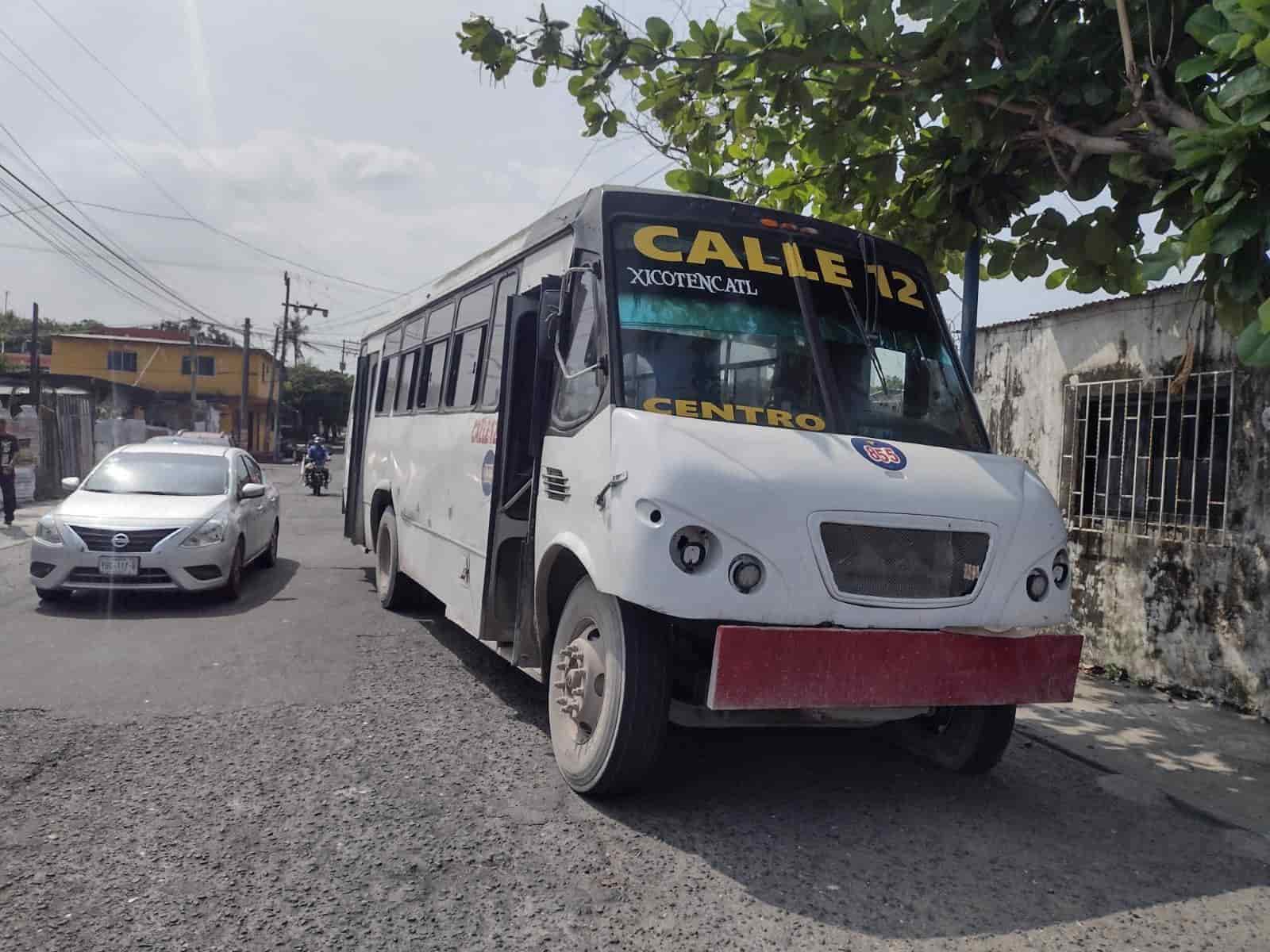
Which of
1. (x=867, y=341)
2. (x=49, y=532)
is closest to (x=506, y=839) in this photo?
(x=867, y=341)

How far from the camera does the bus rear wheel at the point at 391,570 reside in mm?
8820

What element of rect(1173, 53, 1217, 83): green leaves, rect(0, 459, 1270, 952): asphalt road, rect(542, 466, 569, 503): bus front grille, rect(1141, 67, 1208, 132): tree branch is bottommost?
rect(0, 459, 1270, 952): asphalt road

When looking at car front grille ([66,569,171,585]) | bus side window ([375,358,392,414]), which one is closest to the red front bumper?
car front grille ([66,569,171,585])

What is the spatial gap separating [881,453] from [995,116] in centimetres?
240

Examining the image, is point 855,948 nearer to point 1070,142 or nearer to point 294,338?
point 1070,142

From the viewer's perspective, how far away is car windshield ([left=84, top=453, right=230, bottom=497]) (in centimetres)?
955

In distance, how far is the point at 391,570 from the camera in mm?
8953

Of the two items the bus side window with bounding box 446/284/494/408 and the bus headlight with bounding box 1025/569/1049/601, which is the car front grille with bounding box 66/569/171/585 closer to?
the bus side window with bounding box 446/284/494/408

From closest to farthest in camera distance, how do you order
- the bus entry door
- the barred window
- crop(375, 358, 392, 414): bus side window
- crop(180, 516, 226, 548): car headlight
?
the bus entry door, crop(180, 516, 226, 548): car headlight, crop(375, 358, 392, 414): bus side window, the barred window

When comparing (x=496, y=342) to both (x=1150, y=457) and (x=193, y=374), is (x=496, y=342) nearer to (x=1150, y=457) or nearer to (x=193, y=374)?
(x=1150, y=457)

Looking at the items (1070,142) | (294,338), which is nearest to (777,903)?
(1070,142)

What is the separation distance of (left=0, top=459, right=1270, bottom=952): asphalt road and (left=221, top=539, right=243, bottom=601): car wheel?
275cm

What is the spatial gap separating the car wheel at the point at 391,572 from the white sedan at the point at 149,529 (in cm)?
131

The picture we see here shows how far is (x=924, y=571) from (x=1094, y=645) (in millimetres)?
4528
